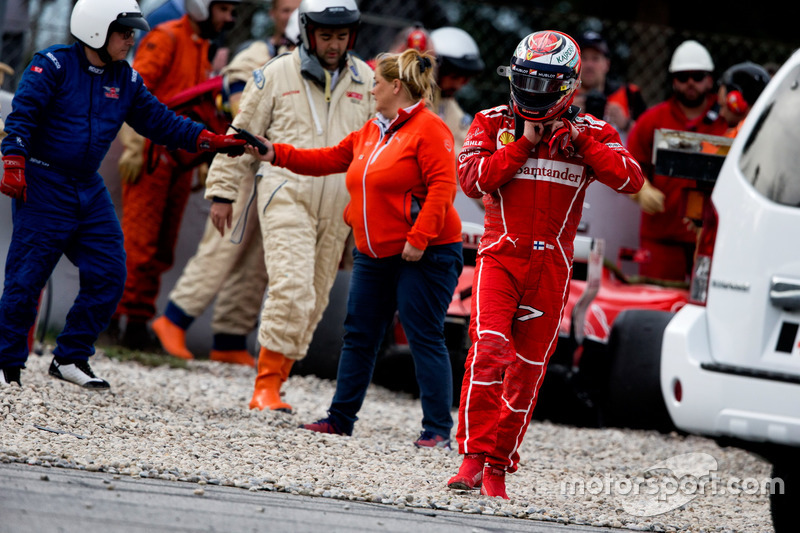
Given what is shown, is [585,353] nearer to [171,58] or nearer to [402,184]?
[402,184]

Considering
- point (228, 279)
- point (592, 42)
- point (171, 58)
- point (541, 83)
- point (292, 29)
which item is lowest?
point (228, 279)

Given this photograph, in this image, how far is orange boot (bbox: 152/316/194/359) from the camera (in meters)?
8.68

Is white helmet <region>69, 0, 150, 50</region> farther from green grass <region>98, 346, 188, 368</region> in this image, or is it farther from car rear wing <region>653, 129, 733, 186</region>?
green grass <region>98, 346, 188, 368</region>

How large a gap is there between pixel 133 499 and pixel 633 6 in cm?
1340

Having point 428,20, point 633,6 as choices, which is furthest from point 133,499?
point 633,6

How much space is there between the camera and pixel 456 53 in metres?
8.79

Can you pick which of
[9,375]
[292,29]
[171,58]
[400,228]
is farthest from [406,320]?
[171,58]

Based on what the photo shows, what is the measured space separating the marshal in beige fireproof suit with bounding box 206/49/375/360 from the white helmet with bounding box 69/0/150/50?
2.57 feet

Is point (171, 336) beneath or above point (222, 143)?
beneath

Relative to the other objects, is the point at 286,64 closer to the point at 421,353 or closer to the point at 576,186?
the point at 421,353

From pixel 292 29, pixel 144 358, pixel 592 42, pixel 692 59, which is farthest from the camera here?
pixel 592 42

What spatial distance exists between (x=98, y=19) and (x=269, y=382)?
6.60 feet

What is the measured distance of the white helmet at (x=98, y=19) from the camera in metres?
6.09

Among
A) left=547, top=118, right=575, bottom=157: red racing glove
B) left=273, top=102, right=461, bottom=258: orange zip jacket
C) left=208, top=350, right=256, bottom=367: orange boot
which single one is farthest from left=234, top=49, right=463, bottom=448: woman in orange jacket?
left=208, top=350, right=256, bottom=367: orange boot
